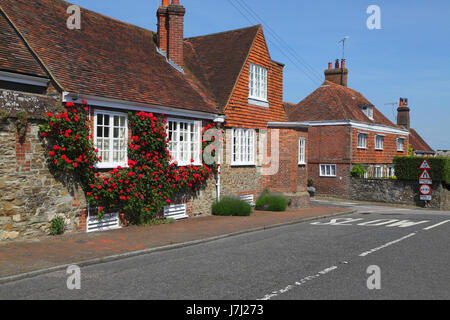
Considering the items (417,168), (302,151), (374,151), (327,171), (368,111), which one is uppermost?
(368,111)

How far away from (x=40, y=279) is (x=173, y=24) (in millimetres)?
13668

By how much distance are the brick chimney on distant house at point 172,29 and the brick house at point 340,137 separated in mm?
13407

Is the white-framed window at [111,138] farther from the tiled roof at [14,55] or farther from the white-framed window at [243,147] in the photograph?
the white-framed window at [243,147]

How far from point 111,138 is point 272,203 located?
9.05 metres

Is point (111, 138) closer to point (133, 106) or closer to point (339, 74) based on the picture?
point (133, 106)

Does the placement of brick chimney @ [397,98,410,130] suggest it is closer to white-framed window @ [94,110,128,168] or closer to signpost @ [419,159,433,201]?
signpost @ [419,159,433,201]

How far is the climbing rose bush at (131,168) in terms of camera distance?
1136cm

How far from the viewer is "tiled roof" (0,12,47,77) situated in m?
11.1

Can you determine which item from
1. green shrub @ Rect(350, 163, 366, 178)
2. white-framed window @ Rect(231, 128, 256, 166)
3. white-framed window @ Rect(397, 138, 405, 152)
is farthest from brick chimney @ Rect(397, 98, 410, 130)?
white-framed window @ Rect(231, 128, 256, 166)

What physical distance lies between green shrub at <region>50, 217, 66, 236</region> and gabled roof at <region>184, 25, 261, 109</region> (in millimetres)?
8976

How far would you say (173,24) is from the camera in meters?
18.6

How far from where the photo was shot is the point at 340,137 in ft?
103

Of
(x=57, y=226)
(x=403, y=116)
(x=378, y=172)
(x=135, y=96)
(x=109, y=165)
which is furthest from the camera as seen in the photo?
(x=403, y=116)

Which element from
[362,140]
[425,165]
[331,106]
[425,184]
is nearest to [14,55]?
[425,165]
